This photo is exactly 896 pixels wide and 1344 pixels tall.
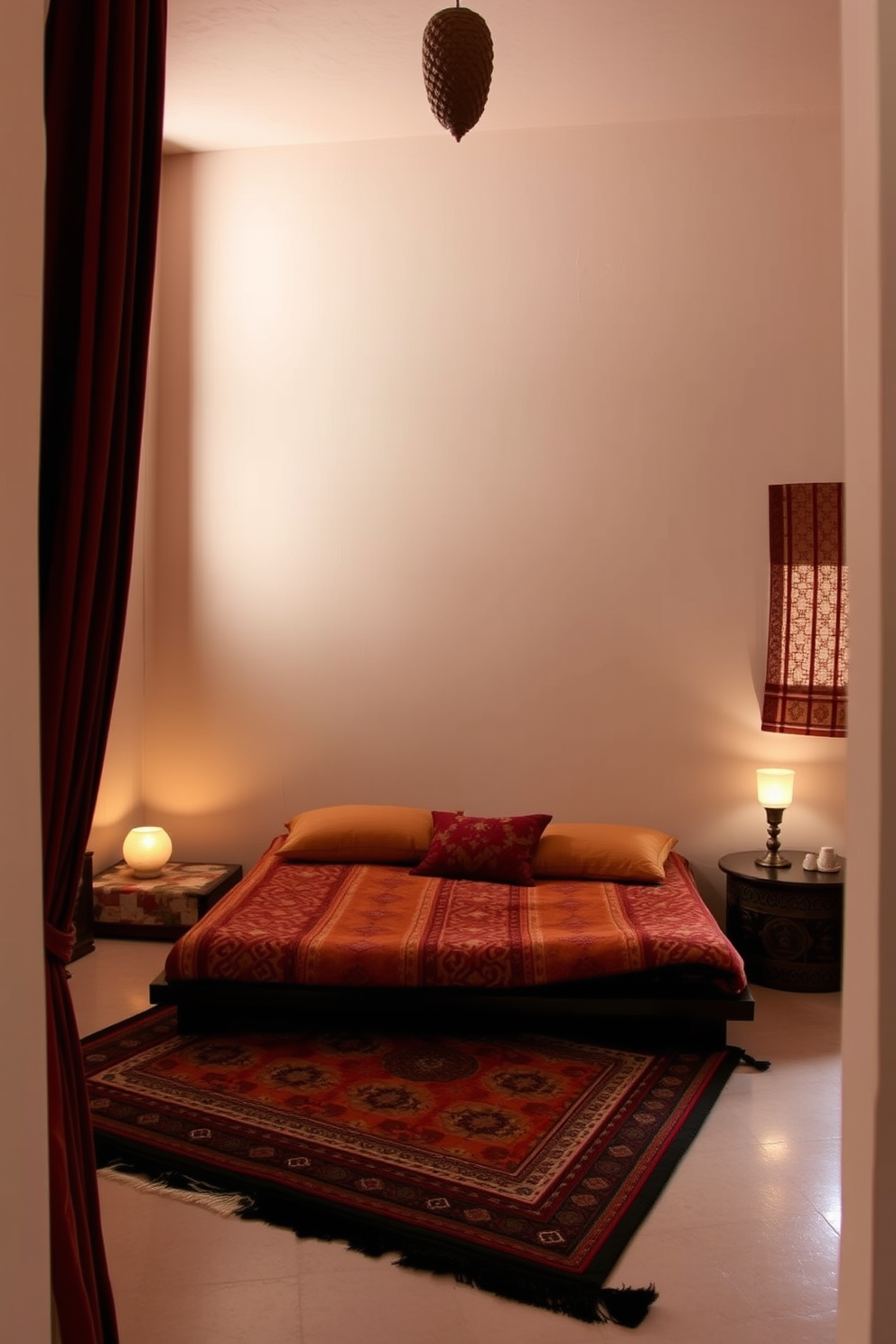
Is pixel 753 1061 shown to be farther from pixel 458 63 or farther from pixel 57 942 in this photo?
pixel 458 63

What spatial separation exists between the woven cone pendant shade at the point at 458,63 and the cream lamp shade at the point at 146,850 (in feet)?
11.2

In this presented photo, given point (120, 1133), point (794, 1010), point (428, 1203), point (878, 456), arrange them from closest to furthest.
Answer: point (878, 456) < point (428, 1203) < point (120, 1133) < point (794, 1010)

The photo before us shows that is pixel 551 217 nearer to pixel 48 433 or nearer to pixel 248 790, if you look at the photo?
pixel 248 790

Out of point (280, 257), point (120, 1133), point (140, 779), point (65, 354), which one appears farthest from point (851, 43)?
point (140, 779)

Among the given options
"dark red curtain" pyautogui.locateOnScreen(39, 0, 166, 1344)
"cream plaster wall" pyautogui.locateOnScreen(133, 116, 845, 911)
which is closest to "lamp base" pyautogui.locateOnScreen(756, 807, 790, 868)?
"cream plaster wall" pyautogui.locateOnScreen(133, 116, 845, 911)

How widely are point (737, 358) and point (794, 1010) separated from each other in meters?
2.81

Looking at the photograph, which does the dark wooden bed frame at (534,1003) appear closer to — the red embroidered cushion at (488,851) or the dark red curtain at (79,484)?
the red embroidered cushion at (488,851)

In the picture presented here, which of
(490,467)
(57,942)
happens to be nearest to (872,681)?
(57,942)

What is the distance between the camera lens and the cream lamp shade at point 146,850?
5.25 m

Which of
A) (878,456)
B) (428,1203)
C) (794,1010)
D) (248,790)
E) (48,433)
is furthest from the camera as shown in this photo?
(248,790)

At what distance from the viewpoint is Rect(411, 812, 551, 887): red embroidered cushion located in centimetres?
477

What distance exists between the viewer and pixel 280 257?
5.54 m

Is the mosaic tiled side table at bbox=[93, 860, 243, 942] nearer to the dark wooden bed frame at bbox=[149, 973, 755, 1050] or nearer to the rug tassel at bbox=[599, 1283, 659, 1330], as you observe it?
the dark wooden bed frame at bbox=[149, 973, 755, 1050]

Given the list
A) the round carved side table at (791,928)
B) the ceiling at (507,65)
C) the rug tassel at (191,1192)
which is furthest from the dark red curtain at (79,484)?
the round carved side table at (791,928)
